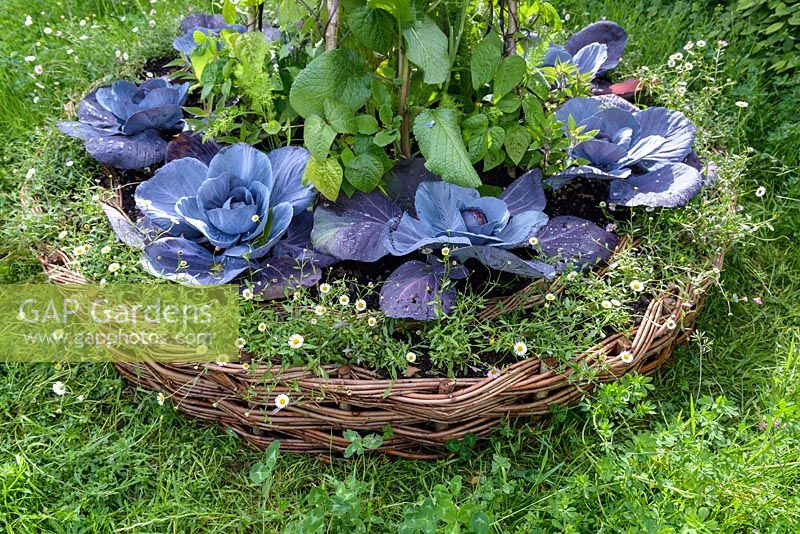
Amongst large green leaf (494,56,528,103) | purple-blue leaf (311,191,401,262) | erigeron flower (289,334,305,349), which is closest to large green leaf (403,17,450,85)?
large green leaf (494,56,528,103)

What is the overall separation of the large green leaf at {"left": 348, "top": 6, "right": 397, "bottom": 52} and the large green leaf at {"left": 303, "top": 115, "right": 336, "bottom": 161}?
0.69 feet

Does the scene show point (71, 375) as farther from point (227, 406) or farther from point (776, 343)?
point (776, 343)

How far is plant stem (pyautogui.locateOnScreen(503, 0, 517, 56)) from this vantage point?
166cm

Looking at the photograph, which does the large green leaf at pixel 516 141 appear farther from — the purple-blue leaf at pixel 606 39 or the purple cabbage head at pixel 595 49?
the purple-blue leaf at pixel 606 39

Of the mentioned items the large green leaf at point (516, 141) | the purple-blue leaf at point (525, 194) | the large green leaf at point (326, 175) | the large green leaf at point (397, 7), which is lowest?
the purple-blue leaf at point (525, 194)

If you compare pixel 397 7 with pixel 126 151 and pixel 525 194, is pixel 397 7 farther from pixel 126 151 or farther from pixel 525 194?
pixel 126 151

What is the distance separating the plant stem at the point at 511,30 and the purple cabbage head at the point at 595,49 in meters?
0.51

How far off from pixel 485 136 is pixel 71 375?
4.14 feet

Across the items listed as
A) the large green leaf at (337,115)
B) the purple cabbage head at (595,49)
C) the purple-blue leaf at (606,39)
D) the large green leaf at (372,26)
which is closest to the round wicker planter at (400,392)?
the large green leaf at (337,115)

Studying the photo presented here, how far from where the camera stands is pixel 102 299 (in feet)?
5.53

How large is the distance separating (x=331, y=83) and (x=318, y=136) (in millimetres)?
133

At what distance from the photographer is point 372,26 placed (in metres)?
1.58

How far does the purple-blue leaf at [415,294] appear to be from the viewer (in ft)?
5.21

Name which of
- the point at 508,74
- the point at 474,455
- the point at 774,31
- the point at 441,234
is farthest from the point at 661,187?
the point at 774,31
